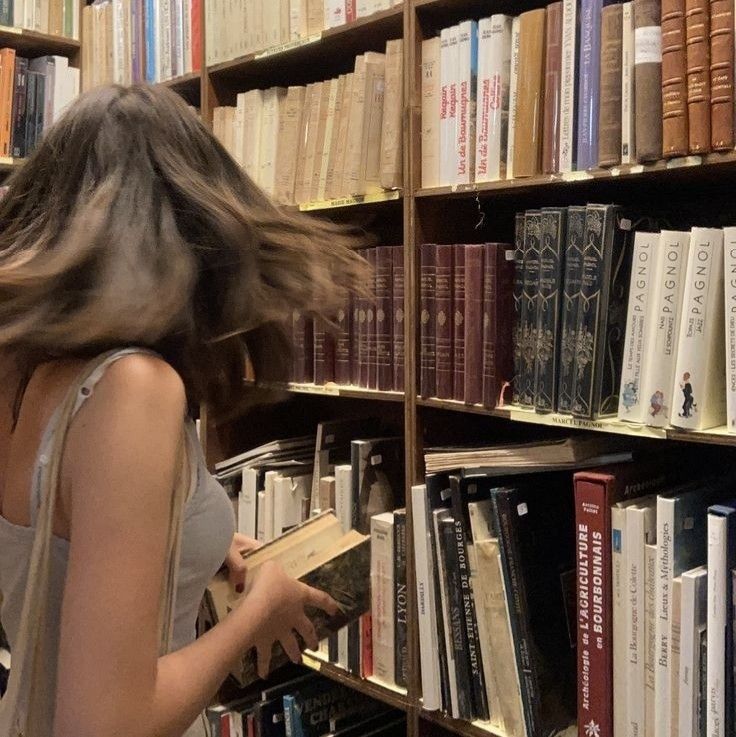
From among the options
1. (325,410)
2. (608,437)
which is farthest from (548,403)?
(325,410)

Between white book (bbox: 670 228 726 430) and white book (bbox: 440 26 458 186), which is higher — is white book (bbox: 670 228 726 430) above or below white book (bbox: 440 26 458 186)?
below

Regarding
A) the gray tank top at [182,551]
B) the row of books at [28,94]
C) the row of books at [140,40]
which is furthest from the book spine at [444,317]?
the row of books at [28,94]

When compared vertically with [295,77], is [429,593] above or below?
below

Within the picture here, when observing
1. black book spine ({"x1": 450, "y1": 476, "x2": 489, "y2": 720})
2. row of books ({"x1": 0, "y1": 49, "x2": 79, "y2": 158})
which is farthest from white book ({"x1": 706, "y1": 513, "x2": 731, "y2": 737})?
row of books ({"x1": 0, "y1": 49, "x2": 79, "y2": 158})

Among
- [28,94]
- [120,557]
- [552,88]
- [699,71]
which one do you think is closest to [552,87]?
[552,88]

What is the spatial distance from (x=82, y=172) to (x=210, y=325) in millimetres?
199

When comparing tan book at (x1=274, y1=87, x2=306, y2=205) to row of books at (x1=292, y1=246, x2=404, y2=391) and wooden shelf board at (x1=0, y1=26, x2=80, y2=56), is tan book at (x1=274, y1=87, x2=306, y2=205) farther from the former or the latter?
wooden shelf board at (x1=0, y1=26, x2=80, y2=56)

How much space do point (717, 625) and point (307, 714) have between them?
0.91m

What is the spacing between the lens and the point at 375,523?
1525 mm

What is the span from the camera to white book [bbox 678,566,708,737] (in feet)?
3.63

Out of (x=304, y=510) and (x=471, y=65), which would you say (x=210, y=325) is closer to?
(x=471, y=65)

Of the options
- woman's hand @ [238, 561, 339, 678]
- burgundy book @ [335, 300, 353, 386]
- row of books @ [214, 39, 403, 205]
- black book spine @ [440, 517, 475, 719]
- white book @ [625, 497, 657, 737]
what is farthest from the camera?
burgundy book @ [335, 300, 353, 386]

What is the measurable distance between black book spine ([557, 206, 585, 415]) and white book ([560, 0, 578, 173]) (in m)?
0.09

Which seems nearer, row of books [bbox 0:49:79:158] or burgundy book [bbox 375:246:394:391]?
burgundy book [bbox 375:246:394:391]
